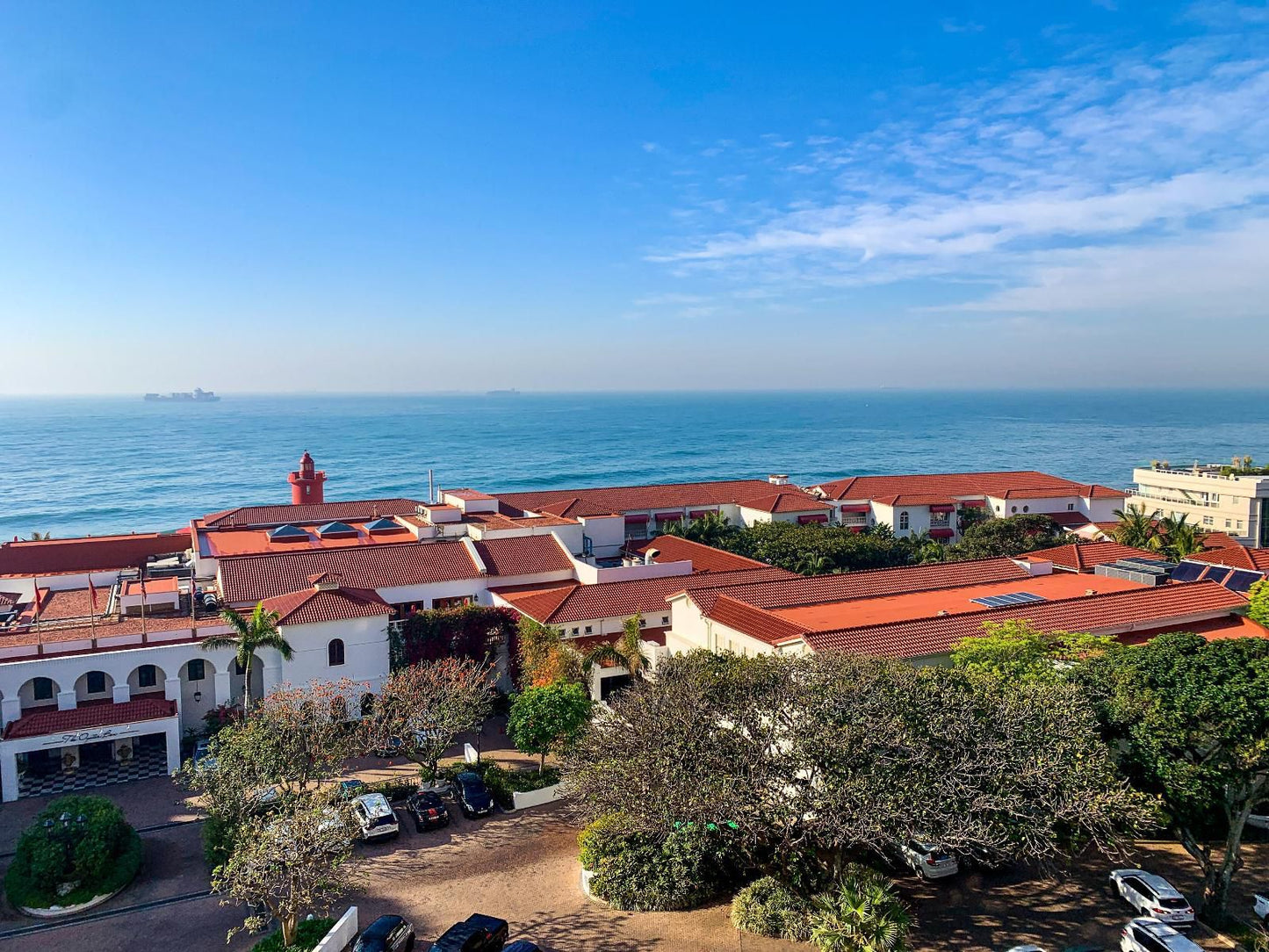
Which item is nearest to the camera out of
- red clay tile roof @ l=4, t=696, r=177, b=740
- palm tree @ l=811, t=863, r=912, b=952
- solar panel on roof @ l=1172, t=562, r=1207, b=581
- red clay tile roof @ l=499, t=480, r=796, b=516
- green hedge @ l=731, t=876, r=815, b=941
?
palm tree @ l=811, t=863, r=912, b=952

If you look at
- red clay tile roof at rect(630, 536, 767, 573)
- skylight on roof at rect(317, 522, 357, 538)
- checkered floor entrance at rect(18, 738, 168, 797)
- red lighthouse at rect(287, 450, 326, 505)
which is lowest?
checkered floor entrance at rect(18, 738, 168, 797)

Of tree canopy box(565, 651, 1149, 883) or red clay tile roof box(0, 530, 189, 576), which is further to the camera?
red clay tile roof box(0, 530, 189, 576)

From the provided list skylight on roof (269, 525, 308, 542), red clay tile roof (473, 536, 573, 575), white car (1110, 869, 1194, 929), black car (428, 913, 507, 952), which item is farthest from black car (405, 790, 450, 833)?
skylight on roof (269, 525, 308, 542)

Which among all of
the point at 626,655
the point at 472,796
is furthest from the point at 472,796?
the point at 626,655

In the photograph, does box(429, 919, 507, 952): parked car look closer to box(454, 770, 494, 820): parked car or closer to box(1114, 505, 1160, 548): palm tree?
box(454, 770, 494, 820): parked car

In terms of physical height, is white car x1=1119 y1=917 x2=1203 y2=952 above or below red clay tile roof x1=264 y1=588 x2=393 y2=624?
below

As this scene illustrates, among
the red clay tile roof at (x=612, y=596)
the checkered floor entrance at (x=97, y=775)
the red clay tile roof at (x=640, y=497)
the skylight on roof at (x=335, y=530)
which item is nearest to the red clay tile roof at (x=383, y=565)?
the red clay tile roof at (x=612, y=596)
